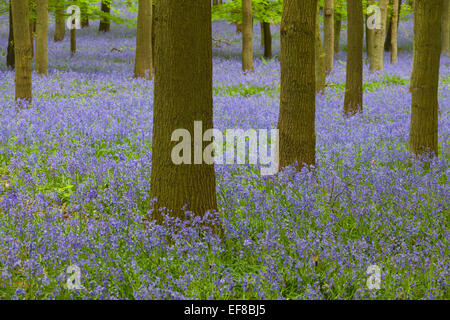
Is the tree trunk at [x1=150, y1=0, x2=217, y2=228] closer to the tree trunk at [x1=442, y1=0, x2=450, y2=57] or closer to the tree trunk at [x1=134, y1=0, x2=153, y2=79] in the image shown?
the tree trunk at [x1=134, y1=0, x2=153, y2=79]

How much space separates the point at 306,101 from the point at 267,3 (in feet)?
60.3

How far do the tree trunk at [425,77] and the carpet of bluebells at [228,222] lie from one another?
16.4 inches

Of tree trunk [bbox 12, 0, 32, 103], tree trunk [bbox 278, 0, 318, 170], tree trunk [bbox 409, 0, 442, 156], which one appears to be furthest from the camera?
tree trunk [bbox 12, 0, 32, 103]

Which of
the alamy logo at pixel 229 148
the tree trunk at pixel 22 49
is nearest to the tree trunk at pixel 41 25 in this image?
the tree trunk at pixel 22 49

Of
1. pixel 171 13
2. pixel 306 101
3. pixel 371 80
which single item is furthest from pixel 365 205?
pixel 371 80

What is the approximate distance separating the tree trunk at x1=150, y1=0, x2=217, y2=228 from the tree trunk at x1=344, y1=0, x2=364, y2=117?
742 cm

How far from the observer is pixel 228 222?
4691mm

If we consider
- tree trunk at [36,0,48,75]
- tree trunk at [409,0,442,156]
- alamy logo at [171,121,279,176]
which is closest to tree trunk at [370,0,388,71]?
alamy logo at [171,121,279,176]

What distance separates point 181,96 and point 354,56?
7.90 metres

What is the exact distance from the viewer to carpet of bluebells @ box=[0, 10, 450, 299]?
3.75 metres

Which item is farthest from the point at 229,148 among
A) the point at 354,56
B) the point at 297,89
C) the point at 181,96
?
the point at 354,56

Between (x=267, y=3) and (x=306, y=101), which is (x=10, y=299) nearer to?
(x=306, y=101)

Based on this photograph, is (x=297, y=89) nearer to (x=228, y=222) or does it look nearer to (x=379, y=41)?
(x=228, y=222)
